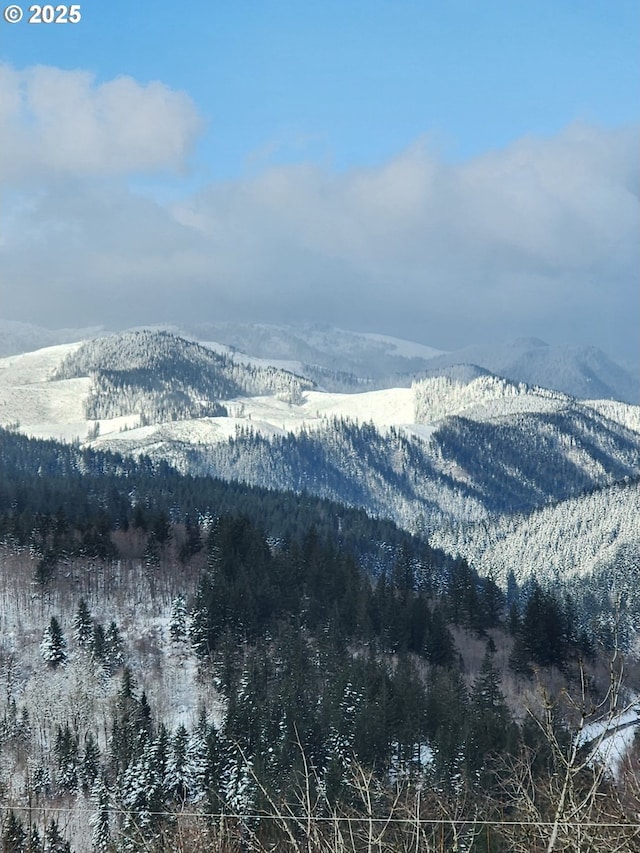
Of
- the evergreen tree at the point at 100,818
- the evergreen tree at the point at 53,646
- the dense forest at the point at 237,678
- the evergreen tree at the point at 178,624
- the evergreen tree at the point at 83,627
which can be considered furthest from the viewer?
the evergreen tree at the point at 178,624

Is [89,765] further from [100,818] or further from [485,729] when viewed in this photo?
[485,729]

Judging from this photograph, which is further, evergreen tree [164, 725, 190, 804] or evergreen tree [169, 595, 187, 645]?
evergreen tree [169, 595, 187, 645]

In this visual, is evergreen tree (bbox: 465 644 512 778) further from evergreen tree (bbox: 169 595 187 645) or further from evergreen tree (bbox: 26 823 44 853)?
evergreen tree (bbox: 169 595 187 645)

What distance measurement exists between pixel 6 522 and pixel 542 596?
78.9 m

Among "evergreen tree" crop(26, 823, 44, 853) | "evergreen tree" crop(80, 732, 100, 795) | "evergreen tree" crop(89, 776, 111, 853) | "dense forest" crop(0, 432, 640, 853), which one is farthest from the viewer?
"evergreen tree" crop(80, 732, 100, 795)

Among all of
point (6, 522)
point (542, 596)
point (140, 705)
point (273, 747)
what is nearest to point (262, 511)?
point (6, 522)

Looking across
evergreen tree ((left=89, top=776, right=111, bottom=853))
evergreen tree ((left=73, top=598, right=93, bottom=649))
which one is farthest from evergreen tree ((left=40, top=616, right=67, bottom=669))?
evergreen tree ((left=89, top=776, right=111, bottom=853))

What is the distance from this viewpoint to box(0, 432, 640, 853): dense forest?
65250 mm

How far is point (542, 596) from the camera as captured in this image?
360 ft

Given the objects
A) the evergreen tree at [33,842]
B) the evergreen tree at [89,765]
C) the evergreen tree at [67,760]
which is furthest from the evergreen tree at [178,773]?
the evergreen tree at [33,842]

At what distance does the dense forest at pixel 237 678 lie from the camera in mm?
65250

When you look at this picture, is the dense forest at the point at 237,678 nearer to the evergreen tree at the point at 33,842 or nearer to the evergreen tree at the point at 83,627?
the evergreen tree at the point at 83,627

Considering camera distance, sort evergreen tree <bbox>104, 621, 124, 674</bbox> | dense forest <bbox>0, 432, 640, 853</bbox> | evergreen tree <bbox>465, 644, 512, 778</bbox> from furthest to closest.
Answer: evergreen tree <bbox>104, 621, 124, 674</bbox>
dense forest <bbox>0, 432, 640, 853</bbox>
evergreen tree <bbox>465, 644, 512, 778</bbox>

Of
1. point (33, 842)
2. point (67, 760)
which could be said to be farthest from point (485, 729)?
point (67, 760)
